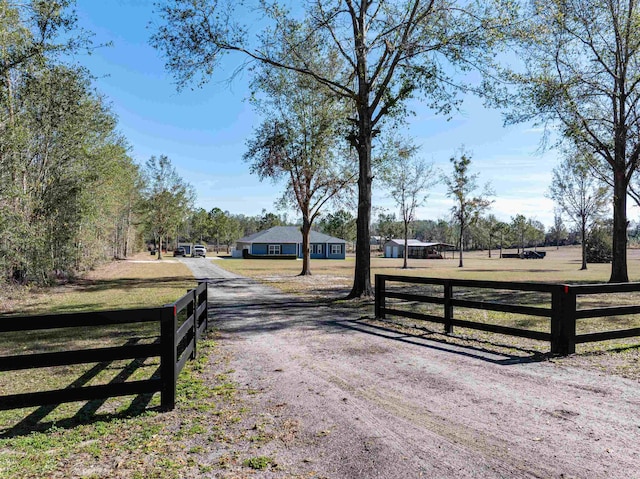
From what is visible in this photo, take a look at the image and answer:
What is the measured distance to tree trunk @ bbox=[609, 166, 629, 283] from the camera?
65.5 ft

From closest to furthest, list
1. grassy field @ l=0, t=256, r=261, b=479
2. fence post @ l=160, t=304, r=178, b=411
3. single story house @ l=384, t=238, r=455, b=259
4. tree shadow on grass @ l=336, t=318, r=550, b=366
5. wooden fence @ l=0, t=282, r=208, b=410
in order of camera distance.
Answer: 1. grassy field @ l=0, t=256, r=261, b=479
2. wooden fence @ l=0, t=282, r=208, b=410
3. fence post @ l=160, t=304, r=178, b=411
4. tree shadow on grass @ l=336, t=318, r=550, b=366
5. single story house @ l=384, t=238, r=455, b=259

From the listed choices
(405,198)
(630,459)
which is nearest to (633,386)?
(630,459)

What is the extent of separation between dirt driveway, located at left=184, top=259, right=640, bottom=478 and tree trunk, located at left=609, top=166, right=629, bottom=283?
17739 millimetres

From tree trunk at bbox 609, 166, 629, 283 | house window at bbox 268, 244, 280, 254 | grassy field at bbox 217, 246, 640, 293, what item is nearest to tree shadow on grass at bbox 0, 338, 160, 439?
grassy field at bbox 217, 246, 640, 293

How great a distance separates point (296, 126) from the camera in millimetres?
24531

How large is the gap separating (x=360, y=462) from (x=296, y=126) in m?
23.0

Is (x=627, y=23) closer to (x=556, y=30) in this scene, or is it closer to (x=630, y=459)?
(x=556, y=30)

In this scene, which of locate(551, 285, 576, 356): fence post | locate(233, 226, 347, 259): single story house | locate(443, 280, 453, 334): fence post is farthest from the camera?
locate(233, 226, 347, 259): single story house

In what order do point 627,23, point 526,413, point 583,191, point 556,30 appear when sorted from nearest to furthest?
point 526,413 < point 627,23 < point 556,30 < point 583,191

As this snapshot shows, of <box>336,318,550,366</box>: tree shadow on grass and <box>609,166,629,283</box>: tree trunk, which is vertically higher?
<box>609,166,629,283</box>: tree trunk

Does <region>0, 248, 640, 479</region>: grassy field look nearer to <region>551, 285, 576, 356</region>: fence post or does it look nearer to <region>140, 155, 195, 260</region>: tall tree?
<region>551, 285, 576, 356</region>: fence post

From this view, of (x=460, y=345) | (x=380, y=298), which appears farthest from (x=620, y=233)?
(x=460, y=345)

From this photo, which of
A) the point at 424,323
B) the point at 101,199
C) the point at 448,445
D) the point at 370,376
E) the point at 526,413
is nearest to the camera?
the point at 448,445

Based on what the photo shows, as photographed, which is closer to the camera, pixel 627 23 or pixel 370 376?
pixel 370 376
